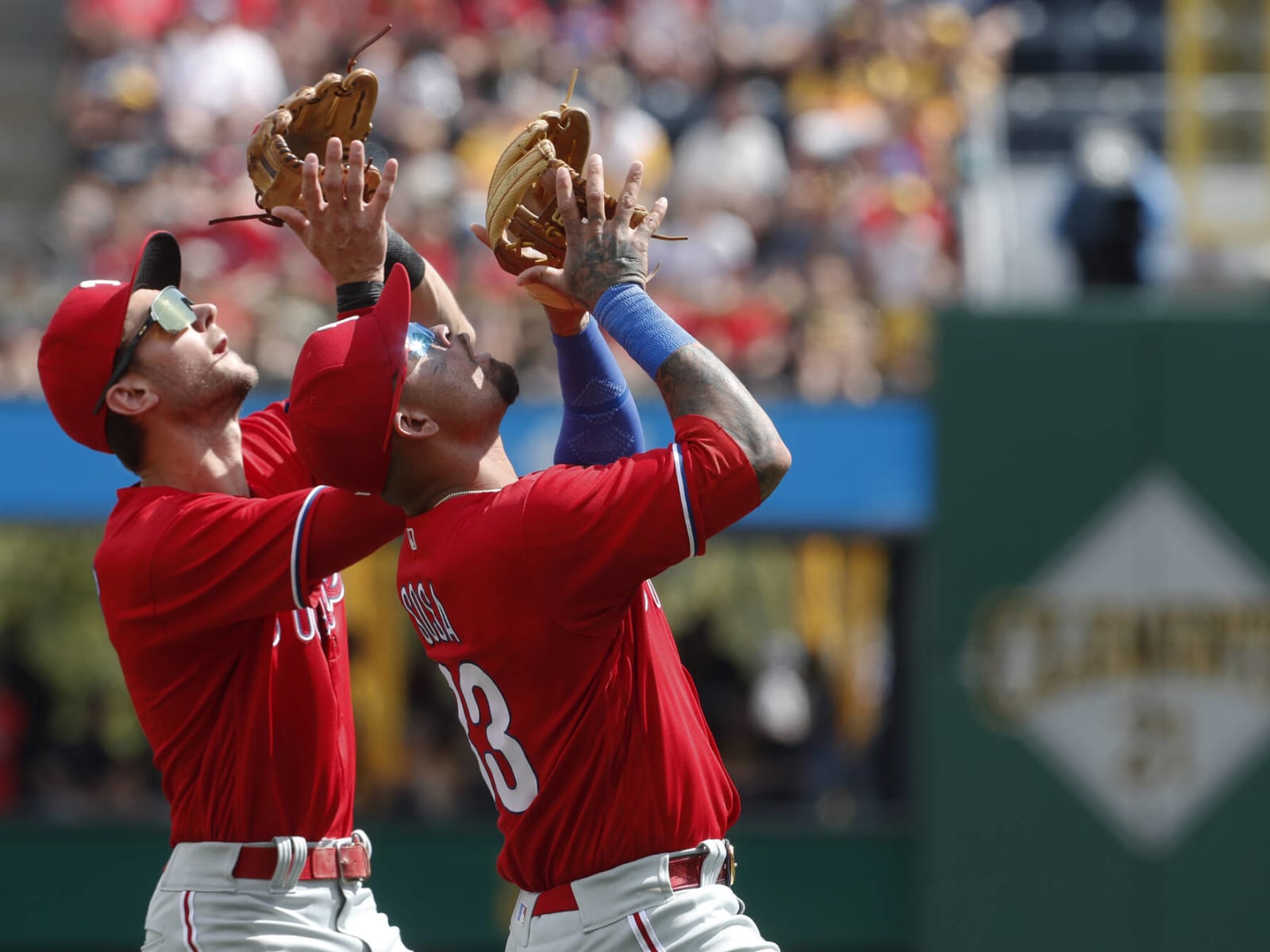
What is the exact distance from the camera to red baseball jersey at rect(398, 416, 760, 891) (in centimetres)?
285

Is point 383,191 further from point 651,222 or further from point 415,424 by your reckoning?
point 651,222

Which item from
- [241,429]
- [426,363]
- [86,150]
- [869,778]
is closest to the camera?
[426,363]

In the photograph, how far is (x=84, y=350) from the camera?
345 centimetres

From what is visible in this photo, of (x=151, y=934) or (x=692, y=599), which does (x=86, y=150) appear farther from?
(x=151, y=934)

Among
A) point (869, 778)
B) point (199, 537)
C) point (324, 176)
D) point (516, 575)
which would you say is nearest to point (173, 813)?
point (199, 537)

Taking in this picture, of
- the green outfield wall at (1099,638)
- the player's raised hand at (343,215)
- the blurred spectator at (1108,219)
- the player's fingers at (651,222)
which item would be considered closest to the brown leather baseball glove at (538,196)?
the player's fingers at (651,222)

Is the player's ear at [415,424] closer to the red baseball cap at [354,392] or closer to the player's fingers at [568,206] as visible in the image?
the red baseball cap at [354,392]

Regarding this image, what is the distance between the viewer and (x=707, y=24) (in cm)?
1105

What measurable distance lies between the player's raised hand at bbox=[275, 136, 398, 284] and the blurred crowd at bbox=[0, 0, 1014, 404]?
15.9 feet

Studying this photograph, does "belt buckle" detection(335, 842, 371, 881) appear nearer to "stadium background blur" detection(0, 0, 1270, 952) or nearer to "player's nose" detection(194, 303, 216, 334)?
"player's nose" detection(194, 303, 216, 334)

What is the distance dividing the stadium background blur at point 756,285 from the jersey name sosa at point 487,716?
4832 mm

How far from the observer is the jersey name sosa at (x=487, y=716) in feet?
10.1

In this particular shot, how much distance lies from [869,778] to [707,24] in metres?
4.63

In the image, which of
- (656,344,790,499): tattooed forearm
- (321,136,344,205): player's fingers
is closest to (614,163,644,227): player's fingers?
(656,344,790,499): tattooed forearm
